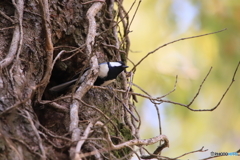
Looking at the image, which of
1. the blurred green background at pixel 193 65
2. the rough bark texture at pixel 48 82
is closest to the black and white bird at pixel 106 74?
the rough bark texture at pixel 48 82

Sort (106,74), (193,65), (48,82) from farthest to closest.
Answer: (193,65) → (106,74) → (48,82)

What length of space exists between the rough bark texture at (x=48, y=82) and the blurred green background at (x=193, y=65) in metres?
0.99

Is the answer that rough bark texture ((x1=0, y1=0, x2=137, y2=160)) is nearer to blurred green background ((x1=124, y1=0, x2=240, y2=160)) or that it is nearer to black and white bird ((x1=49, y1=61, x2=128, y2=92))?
black and white bird ((x1=49, y1=61, x2=128, y2=92))

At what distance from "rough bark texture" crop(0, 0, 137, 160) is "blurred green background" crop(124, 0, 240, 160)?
0.99 m

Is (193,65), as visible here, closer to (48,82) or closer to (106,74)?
(106,74)

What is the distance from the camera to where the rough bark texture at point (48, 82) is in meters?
1.86

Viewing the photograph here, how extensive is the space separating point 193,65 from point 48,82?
2.18 meters

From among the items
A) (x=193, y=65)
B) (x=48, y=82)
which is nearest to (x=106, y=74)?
(x=48, y=82)

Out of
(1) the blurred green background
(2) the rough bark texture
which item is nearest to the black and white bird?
(2) the rough bark texture

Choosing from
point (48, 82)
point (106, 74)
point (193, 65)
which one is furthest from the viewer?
point (193, 65)

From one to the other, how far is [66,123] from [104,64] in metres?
0.84

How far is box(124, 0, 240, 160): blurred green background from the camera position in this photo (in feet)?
13.1

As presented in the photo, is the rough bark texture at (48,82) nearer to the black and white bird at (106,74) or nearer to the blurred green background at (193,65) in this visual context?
the black and white bird at (106,74)

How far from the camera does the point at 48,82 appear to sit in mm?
2363
